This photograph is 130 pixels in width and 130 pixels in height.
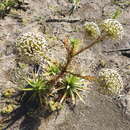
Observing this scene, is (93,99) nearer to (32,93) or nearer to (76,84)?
(76,84)

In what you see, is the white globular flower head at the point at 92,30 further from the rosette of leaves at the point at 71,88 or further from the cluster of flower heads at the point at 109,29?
the rosette of leaves at the point at 71,88

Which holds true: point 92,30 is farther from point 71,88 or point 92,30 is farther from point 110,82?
point 71,88

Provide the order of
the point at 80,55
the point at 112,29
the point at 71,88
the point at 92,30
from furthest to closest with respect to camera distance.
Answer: the point at 80,55 → the point at 71,88 → the point at 92,30 → the point at 112,29

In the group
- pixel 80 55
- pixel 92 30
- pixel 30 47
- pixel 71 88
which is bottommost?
pixel 71 88

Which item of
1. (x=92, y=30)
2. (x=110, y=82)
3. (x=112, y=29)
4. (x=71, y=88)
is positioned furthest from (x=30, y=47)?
(x=110, y=82)

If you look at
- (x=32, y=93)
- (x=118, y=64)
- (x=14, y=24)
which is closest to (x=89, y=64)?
(x=118, y=64)
